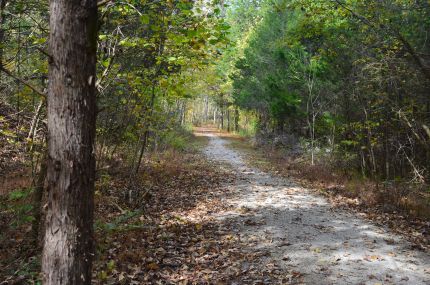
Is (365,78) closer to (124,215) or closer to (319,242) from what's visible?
(319,242)

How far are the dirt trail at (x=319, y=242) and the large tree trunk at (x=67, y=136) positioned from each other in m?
3.66

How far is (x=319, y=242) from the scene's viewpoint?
6891 millimetres

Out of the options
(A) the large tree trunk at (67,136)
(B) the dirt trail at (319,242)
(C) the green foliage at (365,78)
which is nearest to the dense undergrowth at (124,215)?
(B) the dirt trail at (319,242)

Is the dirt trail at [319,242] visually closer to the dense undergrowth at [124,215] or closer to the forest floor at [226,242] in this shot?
the forest floor at [226,242]

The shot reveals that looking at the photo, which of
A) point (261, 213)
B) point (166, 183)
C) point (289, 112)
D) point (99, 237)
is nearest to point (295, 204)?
point (261, 213)

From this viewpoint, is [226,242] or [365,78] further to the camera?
[365,78]

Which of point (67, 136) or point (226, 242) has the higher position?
point (67, 136)

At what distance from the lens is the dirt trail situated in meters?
5.51

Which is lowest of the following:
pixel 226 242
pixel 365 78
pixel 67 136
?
pixel 226 242

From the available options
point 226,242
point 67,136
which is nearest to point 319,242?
point 226,242

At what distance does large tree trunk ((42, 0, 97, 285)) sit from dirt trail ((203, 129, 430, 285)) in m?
3.66

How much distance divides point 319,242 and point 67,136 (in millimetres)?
5538

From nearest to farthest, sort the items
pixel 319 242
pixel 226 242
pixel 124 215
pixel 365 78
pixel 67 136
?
pixel 67 136 < pixel 319 242 < pixel 226 242 < pixel 124 215 < pixel 365 78

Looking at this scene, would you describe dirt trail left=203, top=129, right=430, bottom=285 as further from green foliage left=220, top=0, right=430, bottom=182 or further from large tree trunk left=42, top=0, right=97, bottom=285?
large tree trunk left=42, top=0, right=97, bottom=285
